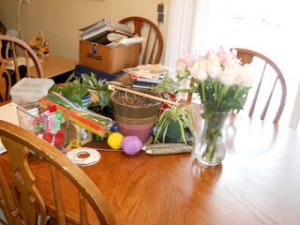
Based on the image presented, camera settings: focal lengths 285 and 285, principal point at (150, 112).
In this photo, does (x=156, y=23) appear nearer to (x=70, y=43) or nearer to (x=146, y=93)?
(x=70, y=43)

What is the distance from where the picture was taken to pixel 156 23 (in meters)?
2.32

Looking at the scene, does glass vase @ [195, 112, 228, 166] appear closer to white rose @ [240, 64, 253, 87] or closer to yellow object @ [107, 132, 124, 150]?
white rose @ [240, 64, 253, 87]

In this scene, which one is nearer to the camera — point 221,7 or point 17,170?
point 17,170

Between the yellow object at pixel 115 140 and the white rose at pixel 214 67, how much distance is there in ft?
1.24

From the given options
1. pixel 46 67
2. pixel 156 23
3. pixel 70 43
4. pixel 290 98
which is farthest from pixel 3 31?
pixel 290 98

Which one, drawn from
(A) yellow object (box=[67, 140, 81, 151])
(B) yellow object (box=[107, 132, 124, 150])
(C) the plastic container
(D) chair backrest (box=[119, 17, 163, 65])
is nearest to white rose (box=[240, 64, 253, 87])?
(B) yellow object (box=[107, 132, 124, 150])

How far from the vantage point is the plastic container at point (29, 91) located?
1.17 m

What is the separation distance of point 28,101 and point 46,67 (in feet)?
4.26

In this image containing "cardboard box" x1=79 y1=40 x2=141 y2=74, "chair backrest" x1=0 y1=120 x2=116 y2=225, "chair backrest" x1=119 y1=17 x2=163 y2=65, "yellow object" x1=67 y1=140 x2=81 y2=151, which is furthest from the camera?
"chair backrest" x1=119 y1=17 x2=163 y2=65

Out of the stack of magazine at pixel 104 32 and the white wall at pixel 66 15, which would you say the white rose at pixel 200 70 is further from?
the white wall at pixel 66 15

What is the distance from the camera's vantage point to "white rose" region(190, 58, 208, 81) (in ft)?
2.69

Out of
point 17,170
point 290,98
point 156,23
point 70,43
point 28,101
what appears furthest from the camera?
point 70,43

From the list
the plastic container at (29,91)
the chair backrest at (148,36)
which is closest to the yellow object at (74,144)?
the plastic container at (29,91)

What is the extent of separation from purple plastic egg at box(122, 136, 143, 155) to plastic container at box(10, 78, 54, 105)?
44cm
